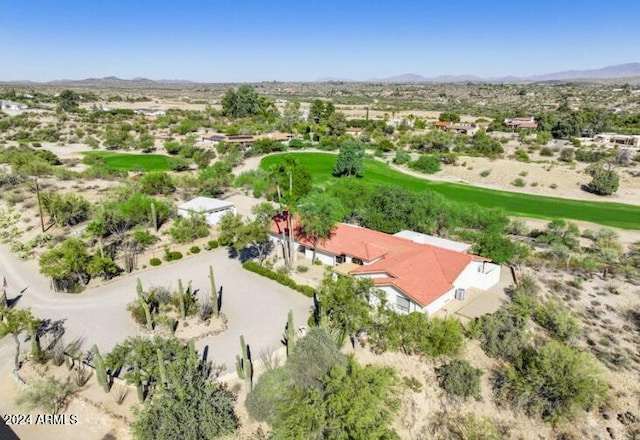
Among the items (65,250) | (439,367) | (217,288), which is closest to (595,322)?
(439,367)

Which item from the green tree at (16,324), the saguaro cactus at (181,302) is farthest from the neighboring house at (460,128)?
the green tree at (16,324)

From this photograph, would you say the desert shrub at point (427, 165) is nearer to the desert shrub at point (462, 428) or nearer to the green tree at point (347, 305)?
the green tree at point (347, 305)

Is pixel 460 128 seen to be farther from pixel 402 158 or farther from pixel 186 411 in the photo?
pixel 186 411

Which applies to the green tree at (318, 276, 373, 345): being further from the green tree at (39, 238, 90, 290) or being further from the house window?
the green tree at (39, 238, 90, 290)

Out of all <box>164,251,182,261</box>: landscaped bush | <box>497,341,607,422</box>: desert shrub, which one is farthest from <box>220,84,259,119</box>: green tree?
<box>497,341,607,422</box>: desert shrub

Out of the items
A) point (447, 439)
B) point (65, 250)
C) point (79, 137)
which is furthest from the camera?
point (79, 137)

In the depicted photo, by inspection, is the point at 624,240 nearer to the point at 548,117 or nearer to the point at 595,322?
the point at 595,322
